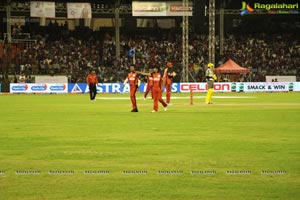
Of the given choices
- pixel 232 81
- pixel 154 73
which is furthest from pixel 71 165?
pixel 232 81

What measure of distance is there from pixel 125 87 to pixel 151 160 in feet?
162

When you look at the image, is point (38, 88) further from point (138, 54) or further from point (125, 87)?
point (138, 54)

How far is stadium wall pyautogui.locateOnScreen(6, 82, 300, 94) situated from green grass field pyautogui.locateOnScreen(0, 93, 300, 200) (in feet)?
126

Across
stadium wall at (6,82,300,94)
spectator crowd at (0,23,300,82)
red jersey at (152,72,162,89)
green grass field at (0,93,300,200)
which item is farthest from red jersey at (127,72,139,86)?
spectator crowd at (0,23,300,82)

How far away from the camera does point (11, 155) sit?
13.9 metres

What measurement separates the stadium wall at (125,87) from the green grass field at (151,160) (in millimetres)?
38297

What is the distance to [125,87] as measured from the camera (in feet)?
205

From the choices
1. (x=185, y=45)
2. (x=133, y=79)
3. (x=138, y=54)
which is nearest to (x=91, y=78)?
(x=133, y=79)

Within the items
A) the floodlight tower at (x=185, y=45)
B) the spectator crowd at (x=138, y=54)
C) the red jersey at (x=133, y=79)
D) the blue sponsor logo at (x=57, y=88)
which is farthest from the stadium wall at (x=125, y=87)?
the red jersey at (x=133, y=79)

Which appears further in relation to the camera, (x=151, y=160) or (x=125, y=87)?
(x=125, y=87)

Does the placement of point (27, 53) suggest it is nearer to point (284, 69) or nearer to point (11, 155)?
point (284, 69)

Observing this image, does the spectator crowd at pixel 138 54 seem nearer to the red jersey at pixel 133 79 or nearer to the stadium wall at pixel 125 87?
the stadium wall at pixel 125 87

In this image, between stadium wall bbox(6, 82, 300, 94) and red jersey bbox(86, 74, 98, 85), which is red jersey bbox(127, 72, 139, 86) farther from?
stadium wall bbox(6, 82, 300, 94)

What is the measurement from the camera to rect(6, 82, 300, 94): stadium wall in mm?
60969
